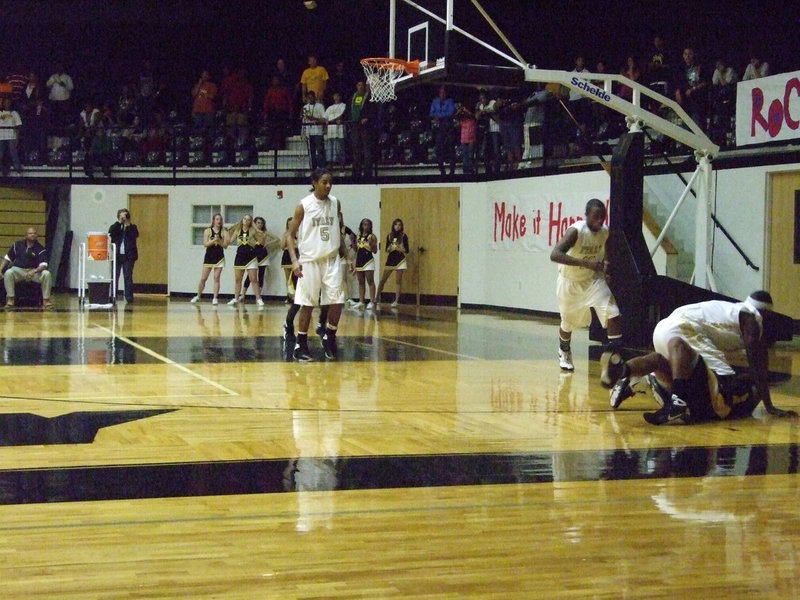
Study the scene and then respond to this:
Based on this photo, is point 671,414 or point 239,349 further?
point 239,349

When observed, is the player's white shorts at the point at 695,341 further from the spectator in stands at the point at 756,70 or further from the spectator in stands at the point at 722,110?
the spectator in stands at the point at 756,70

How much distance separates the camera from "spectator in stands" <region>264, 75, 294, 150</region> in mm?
25406

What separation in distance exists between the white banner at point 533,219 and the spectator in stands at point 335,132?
153 inches

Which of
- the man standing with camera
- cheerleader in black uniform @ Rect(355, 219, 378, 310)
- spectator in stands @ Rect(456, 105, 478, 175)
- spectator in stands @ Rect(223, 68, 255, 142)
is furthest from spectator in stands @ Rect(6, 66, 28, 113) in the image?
spectator in stands @ Rect(456, 105, 478, 175)

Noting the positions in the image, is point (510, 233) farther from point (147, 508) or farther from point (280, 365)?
point (147, 508)

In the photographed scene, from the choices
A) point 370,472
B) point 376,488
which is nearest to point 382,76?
point 370,472

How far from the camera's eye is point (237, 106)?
84.9 ft

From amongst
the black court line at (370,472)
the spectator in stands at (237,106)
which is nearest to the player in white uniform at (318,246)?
the black court line at (370,472)

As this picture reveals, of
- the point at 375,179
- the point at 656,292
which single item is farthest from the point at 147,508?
the point at 375,179

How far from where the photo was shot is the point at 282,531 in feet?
15.7

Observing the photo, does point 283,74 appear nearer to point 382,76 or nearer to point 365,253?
point 365,253

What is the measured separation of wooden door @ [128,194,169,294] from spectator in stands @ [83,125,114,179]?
902mm

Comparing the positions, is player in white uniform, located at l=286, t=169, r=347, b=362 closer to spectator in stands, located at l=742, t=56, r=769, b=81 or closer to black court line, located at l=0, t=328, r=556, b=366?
black court line, located at l=0, t=328, r=556, b=366

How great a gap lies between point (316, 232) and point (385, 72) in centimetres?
346
